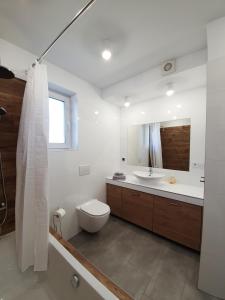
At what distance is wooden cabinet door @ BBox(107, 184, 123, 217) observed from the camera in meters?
2.37

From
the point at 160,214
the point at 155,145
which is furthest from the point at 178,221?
the point at 155,145

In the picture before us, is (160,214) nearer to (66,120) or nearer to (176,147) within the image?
(176,147)

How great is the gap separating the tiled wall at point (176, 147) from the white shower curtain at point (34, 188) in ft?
6.27

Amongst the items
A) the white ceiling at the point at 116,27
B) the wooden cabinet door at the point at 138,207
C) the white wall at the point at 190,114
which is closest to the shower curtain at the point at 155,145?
the white wall at the point at 190,114

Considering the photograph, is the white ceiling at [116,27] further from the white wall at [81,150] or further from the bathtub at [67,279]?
the bathtub at [67,279]

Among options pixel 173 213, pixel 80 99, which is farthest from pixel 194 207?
pixel 80 99

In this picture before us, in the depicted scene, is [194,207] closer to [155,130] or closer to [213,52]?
[155,130]

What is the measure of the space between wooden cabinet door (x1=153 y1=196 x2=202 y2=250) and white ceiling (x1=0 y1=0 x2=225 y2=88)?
1.86 metres

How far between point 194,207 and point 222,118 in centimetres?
108

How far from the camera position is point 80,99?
6.84ft

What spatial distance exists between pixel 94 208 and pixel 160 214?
3.11 feet

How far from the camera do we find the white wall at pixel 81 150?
1562 millimetres

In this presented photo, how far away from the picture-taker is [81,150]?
2.11 metres

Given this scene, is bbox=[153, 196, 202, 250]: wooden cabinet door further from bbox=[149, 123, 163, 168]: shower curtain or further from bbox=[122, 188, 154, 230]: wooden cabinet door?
bbox=[149, 123, 163, 168]: shower curtain
